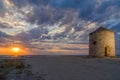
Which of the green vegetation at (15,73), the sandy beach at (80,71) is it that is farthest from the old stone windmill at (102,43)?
the green vegetation at (15,73)

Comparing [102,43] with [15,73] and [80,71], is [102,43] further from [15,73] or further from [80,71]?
[15,73]

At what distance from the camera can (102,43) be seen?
40.3m

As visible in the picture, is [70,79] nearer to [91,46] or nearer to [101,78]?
[101,78]

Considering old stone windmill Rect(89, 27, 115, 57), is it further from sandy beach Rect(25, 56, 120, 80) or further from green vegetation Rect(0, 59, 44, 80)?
green vegetation Rect(0, 59, 44, 80)

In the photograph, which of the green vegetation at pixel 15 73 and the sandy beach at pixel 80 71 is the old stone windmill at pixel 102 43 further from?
the green vegetation at pixel 15 73

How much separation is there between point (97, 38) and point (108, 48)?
2.75 m

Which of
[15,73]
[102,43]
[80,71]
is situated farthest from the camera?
[102,43]

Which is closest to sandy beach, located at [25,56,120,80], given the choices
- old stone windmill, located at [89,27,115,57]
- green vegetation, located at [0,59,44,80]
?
green vegetation, located at [0,59,44,80]

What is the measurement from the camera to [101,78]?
1364cm

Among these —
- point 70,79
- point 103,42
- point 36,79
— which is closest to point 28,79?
point 36,79

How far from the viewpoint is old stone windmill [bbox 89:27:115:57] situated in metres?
40.3

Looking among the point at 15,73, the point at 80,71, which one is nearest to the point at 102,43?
the point at 80,71

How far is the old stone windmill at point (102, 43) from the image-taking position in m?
40.3

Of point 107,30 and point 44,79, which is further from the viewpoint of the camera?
point 107,30
